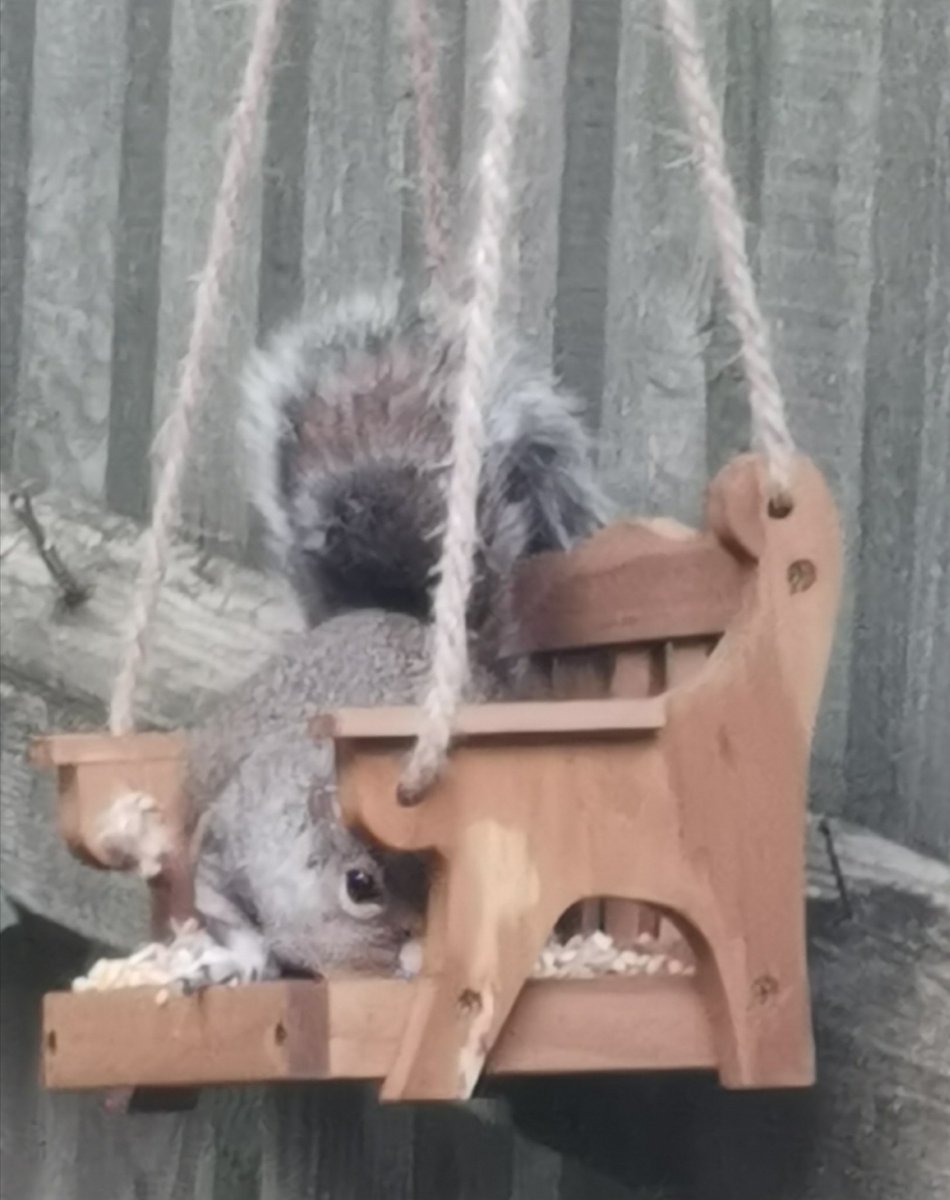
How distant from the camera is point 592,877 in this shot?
3.36ft

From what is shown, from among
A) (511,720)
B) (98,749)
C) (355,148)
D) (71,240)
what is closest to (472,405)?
(511,720)

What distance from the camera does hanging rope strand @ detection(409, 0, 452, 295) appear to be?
1277 mm

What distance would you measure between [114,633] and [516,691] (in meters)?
0.44

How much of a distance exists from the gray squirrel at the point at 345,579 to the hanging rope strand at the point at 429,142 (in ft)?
0.12

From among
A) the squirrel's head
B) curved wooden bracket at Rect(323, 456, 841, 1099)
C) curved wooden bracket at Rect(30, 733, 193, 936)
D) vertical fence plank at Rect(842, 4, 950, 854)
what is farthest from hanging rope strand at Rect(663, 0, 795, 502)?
curved wooden bracket at Rect(30, 733, 193, 936)

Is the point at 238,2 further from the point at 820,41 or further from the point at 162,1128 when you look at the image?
the point at 162,1128

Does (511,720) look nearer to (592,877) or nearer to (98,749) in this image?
(592,877)

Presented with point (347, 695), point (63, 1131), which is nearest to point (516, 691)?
point (347, 695)

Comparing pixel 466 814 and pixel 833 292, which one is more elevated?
pixel 833 292

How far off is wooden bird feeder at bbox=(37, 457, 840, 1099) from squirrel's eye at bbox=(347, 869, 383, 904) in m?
0.04

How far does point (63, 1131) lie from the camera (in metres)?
1.85

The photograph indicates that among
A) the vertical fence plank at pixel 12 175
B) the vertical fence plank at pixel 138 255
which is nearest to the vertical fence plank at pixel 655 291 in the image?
the vertical fence plank at pixel 138 255

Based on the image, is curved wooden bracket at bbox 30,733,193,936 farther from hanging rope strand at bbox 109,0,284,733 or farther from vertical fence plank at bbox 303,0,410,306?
vertical fence plank at bbox 303,0,410,306

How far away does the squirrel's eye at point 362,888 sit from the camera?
1.09 m
